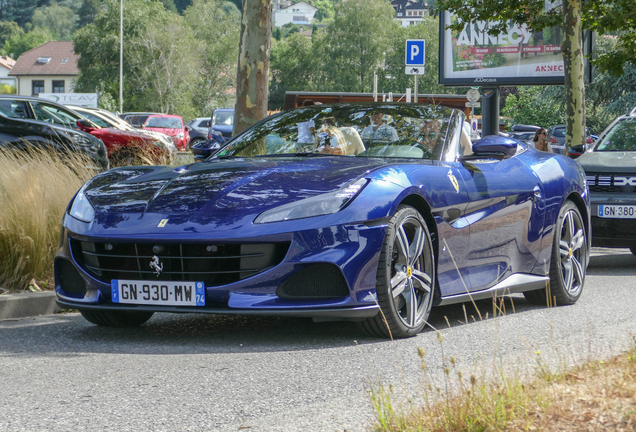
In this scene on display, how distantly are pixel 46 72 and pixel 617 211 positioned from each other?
112m

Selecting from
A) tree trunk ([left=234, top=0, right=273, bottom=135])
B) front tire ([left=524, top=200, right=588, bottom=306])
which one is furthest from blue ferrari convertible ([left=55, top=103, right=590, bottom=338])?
tree trunk ([left=234, top=0, right=273, bottom=135])

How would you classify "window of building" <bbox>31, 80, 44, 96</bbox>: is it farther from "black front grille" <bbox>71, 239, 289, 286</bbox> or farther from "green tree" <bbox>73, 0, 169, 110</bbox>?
"black front grille" <bbox>71, 239, 289, 286</bbox>

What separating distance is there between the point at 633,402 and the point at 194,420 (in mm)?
1532

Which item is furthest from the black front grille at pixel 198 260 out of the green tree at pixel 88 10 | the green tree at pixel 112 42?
the green tree at pixel 88 10

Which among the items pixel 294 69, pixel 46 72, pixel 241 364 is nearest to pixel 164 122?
pixel 241 364

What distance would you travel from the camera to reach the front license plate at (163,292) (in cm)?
462

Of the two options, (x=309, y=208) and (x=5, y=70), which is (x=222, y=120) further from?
(x=5, y=70)

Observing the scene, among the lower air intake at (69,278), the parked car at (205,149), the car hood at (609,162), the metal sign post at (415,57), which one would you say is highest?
the metal sign post at (415,57)

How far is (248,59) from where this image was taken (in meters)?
10.5

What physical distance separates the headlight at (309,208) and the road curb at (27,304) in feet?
7.71

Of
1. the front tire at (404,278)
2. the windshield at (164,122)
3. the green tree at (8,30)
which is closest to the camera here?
the front tire at (404,278)

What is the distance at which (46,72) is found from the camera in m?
113

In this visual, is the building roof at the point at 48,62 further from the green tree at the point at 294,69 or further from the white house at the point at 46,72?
the green tree at the point at 294,69

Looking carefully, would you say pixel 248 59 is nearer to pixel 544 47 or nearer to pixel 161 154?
pixel 161 154
